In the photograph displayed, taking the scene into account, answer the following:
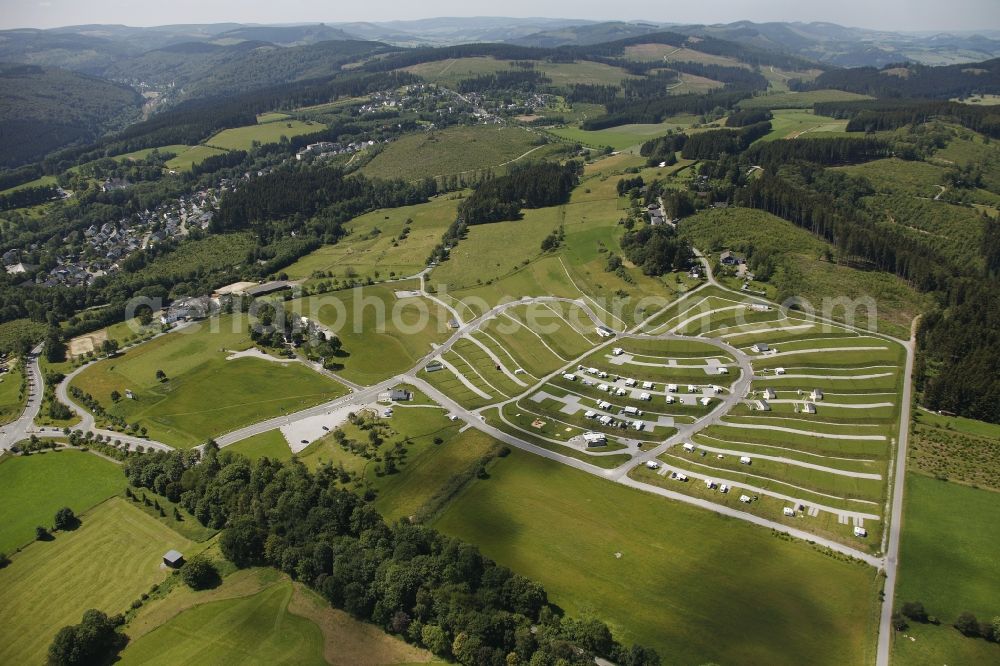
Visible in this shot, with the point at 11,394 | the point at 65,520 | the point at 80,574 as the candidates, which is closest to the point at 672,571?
the point at 80,574

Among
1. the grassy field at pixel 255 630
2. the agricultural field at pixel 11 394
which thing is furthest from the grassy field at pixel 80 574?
the agricultural field at pixel 11 394

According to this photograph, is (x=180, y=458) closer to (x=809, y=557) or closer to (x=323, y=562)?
(x=323, y=562)

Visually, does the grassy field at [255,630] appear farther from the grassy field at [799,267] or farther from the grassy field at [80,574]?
the grassy field at [799,267]

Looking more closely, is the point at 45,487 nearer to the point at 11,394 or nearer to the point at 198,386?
the point at 198,386

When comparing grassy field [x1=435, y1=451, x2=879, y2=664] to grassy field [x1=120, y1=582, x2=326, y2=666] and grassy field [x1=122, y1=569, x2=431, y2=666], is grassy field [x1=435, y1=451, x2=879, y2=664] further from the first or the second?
grassy field [x1=120, y1=582, x2=326, y2=666]

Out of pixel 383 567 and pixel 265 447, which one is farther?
pixel 265 447

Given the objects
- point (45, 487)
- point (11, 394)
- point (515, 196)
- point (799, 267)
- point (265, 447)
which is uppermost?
point (515, 196)

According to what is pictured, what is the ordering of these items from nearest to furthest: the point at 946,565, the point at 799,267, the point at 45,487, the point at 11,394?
the point at 946,565 → the point at 45,487 → the point at 11,394 → the point at 799,267

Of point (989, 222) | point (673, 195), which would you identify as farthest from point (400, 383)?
point (989, 222)
